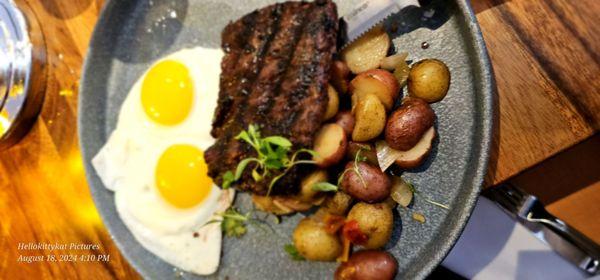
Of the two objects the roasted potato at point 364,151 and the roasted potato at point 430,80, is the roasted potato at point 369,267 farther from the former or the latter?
the roasted potato at point 430,80

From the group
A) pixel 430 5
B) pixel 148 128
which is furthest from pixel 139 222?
pixel 430 5

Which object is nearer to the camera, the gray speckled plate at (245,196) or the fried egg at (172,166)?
the gray speckled plate at (245,196)

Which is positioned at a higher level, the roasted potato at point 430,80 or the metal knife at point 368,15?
the metal knife at point 368,15

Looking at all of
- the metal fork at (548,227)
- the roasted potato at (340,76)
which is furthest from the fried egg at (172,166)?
the metal fork at (548,227)

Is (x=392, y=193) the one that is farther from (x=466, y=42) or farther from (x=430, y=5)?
(x=430, y=5)

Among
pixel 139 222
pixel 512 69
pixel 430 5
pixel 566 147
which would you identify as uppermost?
pixel 430 5

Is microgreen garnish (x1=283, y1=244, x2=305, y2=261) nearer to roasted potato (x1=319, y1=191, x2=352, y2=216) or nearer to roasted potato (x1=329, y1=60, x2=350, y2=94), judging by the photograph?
roasted potato (x1=319, y1=191, x2=352, y2=216)

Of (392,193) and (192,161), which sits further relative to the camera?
(192,161)

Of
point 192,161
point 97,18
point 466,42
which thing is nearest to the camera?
point 466,42
